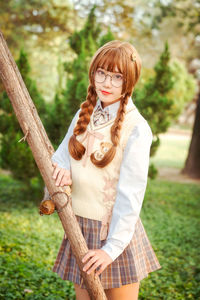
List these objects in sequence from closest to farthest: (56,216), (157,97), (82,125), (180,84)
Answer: (82,125) → (157,97) → (56,216) → (180,84)

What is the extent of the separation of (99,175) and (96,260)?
0.40 metres

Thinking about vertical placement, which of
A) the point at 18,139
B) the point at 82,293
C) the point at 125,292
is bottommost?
the point at 18,139

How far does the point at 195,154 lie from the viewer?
973 centimetres

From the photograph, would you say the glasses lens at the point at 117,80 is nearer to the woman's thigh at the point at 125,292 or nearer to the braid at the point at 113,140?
the braid at the point at 113,140

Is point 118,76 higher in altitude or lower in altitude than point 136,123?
higher

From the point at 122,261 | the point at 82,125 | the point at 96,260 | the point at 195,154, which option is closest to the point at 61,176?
the point at 82,125

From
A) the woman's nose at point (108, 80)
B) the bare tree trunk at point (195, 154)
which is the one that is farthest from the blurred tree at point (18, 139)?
the bare tree trunk at point (195, 154)

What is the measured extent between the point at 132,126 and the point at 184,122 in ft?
115

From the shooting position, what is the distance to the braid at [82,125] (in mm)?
1727

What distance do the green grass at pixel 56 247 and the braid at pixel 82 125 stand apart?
2.04 meters

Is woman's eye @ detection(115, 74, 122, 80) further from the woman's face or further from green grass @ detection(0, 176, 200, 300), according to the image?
green grass @ detection(0, 176, 200, 300)

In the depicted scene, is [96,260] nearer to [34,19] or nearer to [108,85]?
[108,85]

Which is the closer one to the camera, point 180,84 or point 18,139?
point 18,139

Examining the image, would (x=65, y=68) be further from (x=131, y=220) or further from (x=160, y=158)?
(x=160, y=158)
